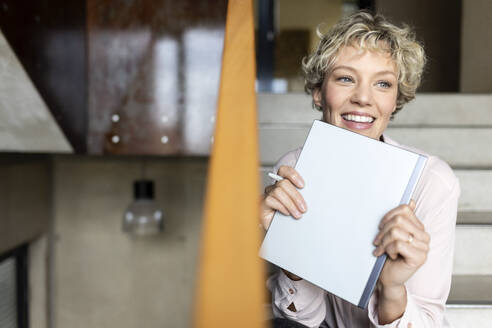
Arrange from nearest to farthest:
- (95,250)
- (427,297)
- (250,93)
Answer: (250,93) < (427,297) < (95,250)

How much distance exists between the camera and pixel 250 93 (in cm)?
45

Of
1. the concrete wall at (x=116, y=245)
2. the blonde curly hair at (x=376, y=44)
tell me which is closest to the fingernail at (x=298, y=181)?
the blonde curly hair at (x=376, y=44)

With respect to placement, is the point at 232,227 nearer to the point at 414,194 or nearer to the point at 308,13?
the point at 414,194

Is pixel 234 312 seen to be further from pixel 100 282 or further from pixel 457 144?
pixel 100 282

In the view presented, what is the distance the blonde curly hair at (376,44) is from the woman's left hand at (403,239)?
0.43 m

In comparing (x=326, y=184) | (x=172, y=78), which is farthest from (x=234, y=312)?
(x=172, y=78)

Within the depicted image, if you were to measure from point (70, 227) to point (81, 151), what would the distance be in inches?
69.6

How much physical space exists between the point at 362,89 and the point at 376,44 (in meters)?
0.10

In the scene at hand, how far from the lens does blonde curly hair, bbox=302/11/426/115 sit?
3.08 ft

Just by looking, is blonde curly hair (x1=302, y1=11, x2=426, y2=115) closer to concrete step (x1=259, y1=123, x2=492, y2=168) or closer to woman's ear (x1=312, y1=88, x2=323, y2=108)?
woman's ear (x1=312, y1=88, x2=323, y2=108)

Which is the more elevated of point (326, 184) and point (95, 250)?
point (326, 184)

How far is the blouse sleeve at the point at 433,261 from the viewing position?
784mm

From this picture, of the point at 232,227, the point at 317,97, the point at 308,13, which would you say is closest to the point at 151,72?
the point at 317,97

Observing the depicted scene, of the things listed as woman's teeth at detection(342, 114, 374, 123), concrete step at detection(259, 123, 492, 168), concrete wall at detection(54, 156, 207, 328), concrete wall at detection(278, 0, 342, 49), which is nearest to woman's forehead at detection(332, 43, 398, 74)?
woman's teeth at detection(342, 114, 374, 123)
